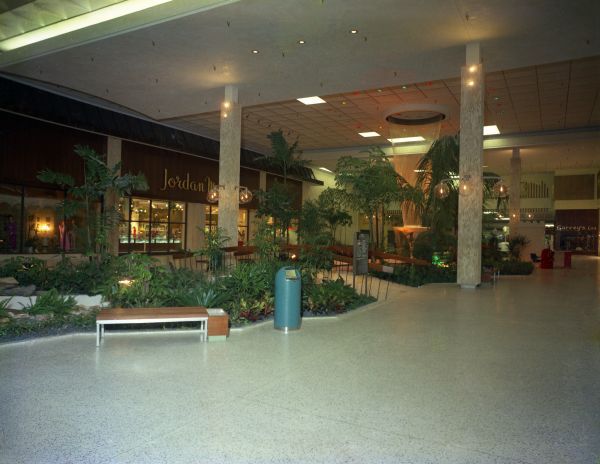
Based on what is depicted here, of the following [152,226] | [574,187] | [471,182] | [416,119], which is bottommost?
[152,226]

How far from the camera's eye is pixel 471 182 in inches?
479

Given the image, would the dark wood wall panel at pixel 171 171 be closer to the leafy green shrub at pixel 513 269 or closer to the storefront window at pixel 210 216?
the storefront window at pixel 210 216

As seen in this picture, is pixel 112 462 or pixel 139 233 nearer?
pixel 112 462

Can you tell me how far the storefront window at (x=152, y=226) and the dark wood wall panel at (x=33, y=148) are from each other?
8.38ft

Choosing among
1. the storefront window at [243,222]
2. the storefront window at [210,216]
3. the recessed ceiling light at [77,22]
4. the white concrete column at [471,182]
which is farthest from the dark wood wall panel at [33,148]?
the white concrete column at [471,182]

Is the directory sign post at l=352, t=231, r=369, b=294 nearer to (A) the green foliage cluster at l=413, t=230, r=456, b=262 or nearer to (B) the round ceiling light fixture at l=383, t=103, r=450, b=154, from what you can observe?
(A) the green foliage cluster at l=413, t=230, r=456, b=262

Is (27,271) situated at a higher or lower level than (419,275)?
higher

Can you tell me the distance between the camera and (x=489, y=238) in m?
21.7

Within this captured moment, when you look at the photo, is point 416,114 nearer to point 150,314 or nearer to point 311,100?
point 311,100

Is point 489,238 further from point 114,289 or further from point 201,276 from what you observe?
point 114,289

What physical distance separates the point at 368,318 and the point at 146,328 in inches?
134

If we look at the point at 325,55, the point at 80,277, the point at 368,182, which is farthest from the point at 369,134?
the point at 80,277

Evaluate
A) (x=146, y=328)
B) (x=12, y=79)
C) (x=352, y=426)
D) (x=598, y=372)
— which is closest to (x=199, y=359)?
(x=146, y=328)

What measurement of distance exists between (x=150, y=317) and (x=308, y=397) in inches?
101
